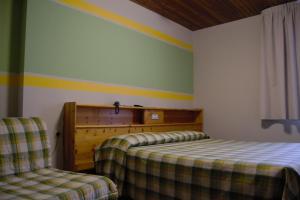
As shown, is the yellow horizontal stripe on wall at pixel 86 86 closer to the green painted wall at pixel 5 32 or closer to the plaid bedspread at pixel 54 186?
the green painted wall at pixel 5 32

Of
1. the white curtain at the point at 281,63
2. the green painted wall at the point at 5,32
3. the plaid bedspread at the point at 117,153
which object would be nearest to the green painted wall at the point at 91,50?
the green painted wall at the point at 5,32

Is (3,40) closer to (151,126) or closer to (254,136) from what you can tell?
(151,126)

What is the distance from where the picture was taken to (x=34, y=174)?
1.70 meters

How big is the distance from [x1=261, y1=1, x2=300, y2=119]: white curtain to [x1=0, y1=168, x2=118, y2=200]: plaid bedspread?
2648mm

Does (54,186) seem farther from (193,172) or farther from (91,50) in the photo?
(91,50)

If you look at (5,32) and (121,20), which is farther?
(121,20)

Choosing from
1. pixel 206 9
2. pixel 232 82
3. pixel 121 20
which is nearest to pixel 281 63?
pixel 232 82

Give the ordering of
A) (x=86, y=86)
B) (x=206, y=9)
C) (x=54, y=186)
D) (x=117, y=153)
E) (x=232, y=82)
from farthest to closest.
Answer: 1. (x=232, y=82)
2. (x=206, y=9)
3. (x=86, y=86)
4. (x=117, y=153)
5. (x=54, y=186)

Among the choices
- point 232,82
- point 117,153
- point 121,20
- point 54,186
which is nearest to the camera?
point 54,186

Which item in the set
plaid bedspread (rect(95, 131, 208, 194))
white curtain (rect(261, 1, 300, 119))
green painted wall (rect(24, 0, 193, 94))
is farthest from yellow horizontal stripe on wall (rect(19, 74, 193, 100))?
white curtain (rect(261, 1, 300, 119))

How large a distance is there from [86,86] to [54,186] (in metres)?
1.42

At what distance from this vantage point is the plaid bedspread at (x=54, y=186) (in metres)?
1.30

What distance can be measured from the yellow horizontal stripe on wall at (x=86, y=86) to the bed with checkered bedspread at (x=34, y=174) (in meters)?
0.47

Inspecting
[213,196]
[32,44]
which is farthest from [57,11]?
[213,196]
